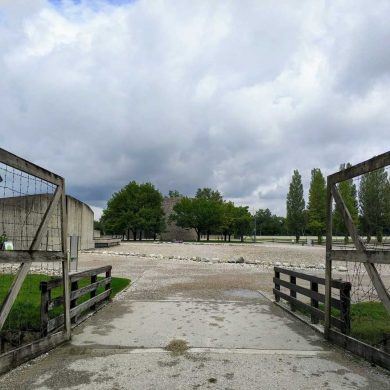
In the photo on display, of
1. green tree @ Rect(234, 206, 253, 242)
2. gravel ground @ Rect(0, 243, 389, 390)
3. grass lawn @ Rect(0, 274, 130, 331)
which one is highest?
green tree @ Rect(234, 206, 253, 242)

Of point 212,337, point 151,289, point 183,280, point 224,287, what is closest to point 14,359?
point 212,337

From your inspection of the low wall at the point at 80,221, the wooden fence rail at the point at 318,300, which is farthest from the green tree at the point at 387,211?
the low wall at the point at 80,221

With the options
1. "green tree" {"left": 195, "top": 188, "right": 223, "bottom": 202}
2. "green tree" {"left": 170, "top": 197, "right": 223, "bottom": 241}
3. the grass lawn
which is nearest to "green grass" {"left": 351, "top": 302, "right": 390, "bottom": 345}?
the grass lawn

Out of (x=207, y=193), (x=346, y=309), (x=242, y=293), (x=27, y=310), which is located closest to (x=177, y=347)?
(x=346, y=309)

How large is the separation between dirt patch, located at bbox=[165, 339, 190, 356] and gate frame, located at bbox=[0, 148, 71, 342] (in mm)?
1494

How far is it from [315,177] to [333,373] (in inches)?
2346

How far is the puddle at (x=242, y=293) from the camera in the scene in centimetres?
1145

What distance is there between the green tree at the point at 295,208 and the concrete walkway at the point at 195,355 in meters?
65.2

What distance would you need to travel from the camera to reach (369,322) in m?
8.07

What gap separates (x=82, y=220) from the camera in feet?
120

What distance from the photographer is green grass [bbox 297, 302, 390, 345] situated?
23.1 feet

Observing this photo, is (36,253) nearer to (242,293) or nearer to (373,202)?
(373,202)

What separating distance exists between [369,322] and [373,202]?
10.7 feet

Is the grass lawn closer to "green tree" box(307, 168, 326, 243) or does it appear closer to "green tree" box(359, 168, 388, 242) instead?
"green tree" box(359, 168, 388, 242)
